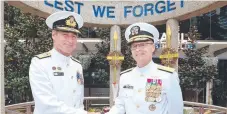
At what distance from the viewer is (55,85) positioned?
3.14 metres

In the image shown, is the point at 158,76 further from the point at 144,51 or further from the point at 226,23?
the point at 226,23

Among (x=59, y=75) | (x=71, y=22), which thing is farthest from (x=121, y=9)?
(x=59, y=75)

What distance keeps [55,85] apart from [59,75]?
11 centimetres

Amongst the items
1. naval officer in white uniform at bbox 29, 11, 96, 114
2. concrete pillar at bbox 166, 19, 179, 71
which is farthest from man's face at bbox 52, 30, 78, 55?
concrete pillar at bbox 166, 19, 179, 71

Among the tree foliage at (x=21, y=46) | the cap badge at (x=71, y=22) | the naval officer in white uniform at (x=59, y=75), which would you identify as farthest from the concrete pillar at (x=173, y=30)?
the tree foliage at (x=21, y=46)

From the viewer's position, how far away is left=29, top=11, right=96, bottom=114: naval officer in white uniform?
304cm

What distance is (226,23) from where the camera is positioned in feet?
44.6

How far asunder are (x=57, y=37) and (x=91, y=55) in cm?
921

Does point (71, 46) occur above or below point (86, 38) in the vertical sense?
below

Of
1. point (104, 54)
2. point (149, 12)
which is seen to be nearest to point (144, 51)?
point (149, 12)

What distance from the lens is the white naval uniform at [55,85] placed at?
9.95 feet

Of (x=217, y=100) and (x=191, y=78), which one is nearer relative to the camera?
(x=191, y=78)

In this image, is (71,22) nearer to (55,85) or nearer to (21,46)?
(55,85)

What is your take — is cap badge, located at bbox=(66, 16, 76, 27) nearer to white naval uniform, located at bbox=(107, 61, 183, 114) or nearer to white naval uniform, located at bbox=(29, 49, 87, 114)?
white naval uniform, located at bbox=(29, 49, 87, 114)
